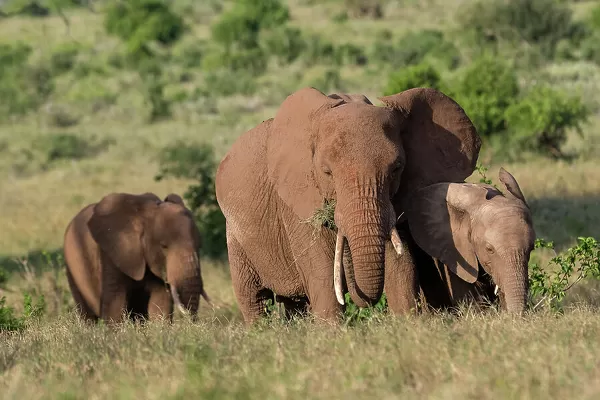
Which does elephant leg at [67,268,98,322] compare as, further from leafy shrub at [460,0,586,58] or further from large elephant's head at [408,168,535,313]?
leafy shrub at [460,0,586,58]

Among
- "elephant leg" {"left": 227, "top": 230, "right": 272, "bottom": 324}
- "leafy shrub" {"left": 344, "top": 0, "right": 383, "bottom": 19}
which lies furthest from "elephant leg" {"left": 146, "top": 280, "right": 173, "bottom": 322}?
"leafy shrub" {"left": 344, "top": 0, "right": 383, "bottom": 19}

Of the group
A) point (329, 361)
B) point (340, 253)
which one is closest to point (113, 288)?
point (340, 253)

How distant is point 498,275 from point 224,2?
7488 cm

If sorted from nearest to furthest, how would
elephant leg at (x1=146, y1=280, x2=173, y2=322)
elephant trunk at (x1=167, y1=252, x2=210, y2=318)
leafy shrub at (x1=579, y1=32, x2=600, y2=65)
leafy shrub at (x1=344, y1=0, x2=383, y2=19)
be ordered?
elephant trunk at (x1=167, y1=252, x2=210, y2=318) < elephant leg at (x1=146, y1=280, x2=173, y2=322) < leafy shrub at (x1=579, y1=32, x2=600, y2=65) < leafy shrub at (x1=344, y1=0, x2=383, y2=19)

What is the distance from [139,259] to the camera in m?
12.4

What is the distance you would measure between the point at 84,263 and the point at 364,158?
19.3ft

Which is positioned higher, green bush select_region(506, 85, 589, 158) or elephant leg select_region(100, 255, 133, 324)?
elephant leg select_region(100, 255, 133, 324)

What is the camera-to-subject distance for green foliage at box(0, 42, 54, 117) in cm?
4195

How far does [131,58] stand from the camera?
181 feet

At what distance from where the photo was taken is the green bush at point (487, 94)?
2217cm

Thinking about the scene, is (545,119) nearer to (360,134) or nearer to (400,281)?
(400,281)

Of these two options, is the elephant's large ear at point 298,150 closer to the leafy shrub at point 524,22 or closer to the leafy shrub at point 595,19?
the leafy shrub at point 524,22

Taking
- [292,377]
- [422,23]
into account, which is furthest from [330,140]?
[422,23]

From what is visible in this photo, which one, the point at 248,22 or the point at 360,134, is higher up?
the point at 360,134
